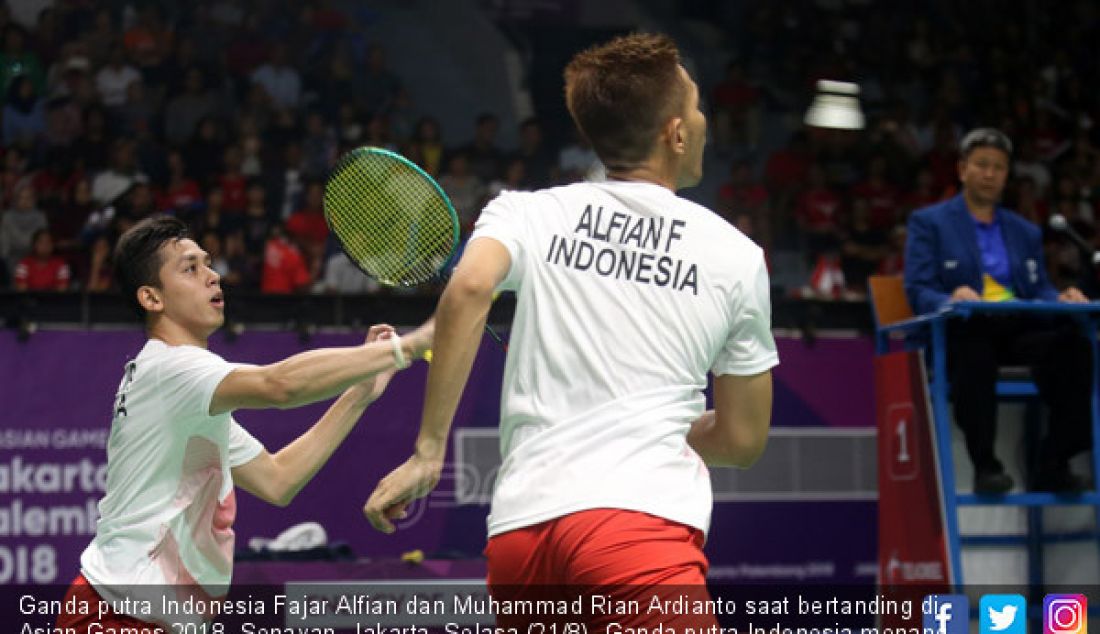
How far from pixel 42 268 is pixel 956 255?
18.5 ft

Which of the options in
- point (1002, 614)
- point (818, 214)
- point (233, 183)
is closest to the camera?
point (1002, 614)

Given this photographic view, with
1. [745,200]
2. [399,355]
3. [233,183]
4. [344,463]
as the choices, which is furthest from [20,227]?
[399,355]

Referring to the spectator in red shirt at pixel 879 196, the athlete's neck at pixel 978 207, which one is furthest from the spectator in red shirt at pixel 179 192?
the athlete's neck at pixel 978 207

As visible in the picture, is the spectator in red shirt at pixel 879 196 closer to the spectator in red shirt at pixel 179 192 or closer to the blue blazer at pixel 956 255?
the blue blazer at pixel 956 255

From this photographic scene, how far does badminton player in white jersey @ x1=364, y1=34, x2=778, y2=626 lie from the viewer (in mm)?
2385

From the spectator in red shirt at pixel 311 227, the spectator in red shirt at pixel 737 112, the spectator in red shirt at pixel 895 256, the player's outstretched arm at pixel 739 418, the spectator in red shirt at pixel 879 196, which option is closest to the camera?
the player's outstretched arm at pixel 739 418

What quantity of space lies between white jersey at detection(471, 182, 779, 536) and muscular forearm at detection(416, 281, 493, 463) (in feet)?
0.37

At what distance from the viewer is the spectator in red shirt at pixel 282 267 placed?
9421 millimetres

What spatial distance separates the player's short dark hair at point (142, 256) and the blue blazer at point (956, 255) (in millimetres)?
3520

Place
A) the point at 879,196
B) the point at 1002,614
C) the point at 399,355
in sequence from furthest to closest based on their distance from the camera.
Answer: the point at 879,196 → the point at 1002,614 → the point at 399,355

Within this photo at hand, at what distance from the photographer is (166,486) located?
3.65 m

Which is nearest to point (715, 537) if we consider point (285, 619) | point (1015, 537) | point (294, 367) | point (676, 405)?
point (1015, 537)

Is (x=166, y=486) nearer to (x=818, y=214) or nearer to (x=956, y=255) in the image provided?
(x=956, y=255)

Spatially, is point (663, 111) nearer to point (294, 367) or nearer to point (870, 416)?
point (294, 367)
